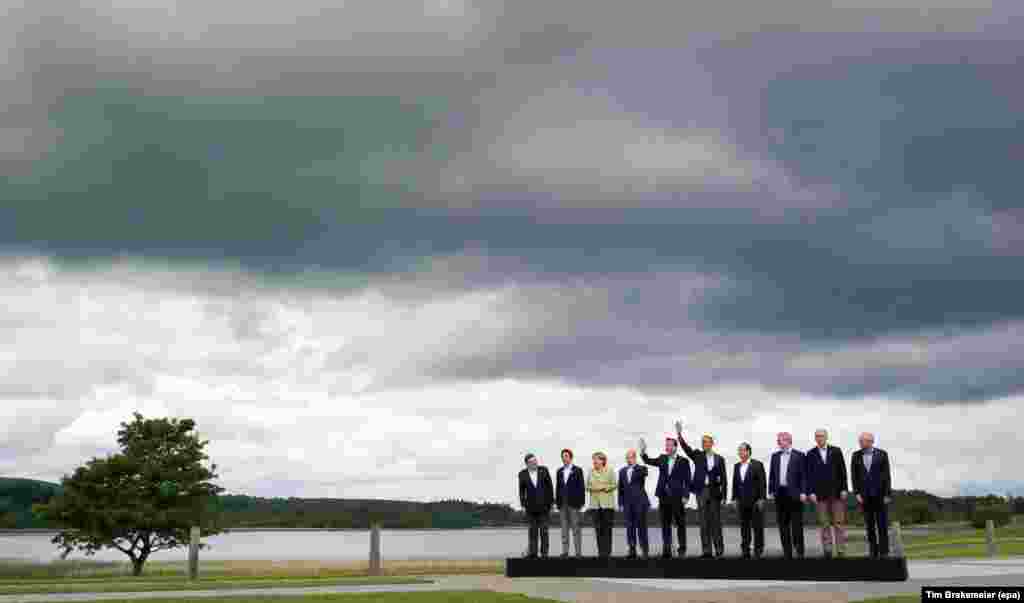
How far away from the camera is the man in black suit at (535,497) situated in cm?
2341

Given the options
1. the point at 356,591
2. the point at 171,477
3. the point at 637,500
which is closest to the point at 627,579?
the point at 637,500

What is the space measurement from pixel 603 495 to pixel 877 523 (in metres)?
5.80

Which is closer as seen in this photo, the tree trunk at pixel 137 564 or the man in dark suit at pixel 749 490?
the man in dark suit at pixel 749 490

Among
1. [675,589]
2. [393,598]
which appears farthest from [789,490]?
[393,598]

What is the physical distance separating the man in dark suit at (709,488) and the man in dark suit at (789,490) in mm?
1134

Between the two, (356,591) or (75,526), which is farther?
(75,526)

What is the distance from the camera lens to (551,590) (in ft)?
62.7

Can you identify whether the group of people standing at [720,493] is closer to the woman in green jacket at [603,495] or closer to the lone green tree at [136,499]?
the woman in green jacket at [603,495]

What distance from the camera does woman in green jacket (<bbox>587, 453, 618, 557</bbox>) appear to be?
23.0m

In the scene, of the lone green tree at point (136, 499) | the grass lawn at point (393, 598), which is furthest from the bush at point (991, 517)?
the grass lawn at point (393, 598)

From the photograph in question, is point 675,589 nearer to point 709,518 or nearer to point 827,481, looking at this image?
point 709,518

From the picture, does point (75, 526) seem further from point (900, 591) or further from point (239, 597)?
point (900, 591)

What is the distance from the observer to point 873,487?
19.9 metres

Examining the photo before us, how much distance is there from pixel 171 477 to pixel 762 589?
97.0ft
